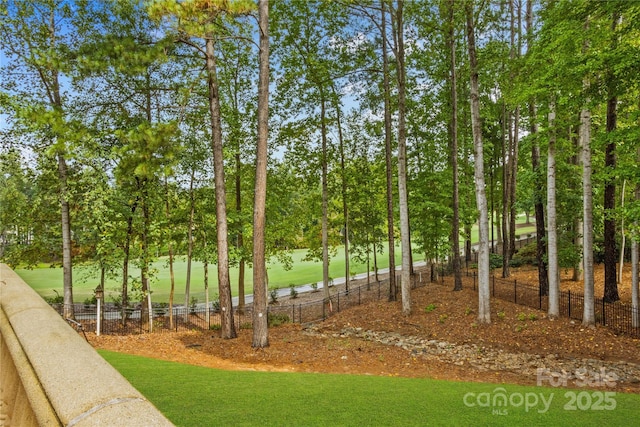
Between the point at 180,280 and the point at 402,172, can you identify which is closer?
the point at 402,172

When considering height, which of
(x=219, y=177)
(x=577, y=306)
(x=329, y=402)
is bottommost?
(x=577, y=306)

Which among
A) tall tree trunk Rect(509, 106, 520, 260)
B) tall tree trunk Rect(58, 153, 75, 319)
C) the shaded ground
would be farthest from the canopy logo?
tall tree trunk Rect(509, 106, 520, 260)

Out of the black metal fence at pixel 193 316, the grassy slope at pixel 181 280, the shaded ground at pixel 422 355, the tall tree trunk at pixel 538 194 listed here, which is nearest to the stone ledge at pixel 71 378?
the shaded ground at pixel 422 355

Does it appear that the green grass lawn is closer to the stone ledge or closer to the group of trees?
the group of trees

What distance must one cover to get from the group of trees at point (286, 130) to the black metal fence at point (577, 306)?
0.97 metres

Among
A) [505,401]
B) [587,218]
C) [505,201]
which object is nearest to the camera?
[505,401]

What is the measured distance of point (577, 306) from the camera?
14.7 meters

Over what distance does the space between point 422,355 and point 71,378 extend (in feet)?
36.6

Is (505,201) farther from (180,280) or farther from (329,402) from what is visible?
(180,280)

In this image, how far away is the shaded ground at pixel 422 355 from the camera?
9.40m

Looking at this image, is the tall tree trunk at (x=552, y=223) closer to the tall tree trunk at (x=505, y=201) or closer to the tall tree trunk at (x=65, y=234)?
the tall tree trunk at (x=505, y=201)

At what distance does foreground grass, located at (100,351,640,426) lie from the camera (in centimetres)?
453

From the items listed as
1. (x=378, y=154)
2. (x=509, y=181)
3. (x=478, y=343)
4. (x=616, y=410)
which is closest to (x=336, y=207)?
(x=378, y=154)

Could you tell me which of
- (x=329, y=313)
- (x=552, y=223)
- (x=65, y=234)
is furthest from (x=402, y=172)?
(x=65, y=234)
